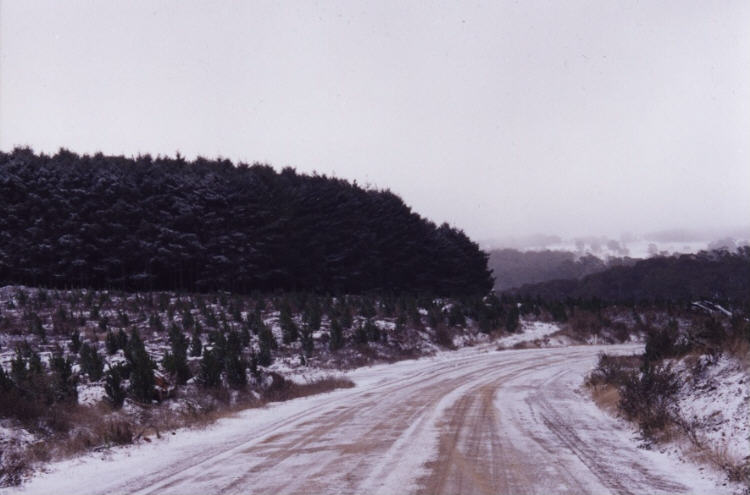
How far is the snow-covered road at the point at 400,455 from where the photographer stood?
19.0ft

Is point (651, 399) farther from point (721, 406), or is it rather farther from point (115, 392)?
point (115, 392)

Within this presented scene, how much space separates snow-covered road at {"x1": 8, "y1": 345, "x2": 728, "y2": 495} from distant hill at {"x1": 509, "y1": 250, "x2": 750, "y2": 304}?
77104 mm

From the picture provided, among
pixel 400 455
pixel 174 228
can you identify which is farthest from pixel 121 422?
pixel 174 228

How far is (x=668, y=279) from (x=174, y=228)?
293 ft

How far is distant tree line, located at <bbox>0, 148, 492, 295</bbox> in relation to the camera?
36.8 metres

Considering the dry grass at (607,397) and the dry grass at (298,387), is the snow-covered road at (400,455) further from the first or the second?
the dry grass at (298,387)

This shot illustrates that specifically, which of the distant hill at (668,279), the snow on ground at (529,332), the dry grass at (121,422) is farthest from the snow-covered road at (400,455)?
the distant hill at (668,279)

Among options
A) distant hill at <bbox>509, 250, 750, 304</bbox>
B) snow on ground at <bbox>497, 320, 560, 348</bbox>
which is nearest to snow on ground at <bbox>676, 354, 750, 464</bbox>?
snow on ground at <bbox>497, 320, 560, 348</bbox>

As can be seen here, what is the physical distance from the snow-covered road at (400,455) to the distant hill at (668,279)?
7710cm

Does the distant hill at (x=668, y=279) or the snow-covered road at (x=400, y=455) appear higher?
the snow-covered road at (x=400, y=455)

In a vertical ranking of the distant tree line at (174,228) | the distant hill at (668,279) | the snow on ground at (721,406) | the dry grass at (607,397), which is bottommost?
the distant hill at (668,279)

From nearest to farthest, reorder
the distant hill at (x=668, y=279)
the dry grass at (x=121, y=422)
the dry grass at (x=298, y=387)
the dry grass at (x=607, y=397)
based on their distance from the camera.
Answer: the dry grass at (x=121, y=422) → the dry grass at (x=607, y=397) → the dry grass at (x=298, y=387) → the distant hill at (x=668, y=279)

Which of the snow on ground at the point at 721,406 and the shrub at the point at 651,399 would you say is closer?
the snow on ground at the point at 721,406

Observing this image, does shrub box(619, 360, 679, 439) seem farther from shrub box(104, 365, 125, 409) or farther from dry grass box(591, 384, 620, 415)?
shrub box(104, 365, 125, 409)
